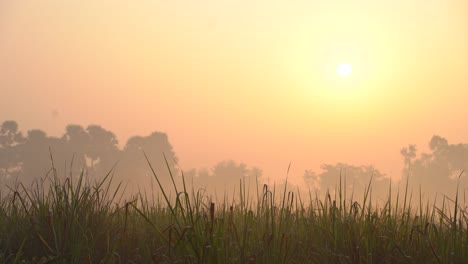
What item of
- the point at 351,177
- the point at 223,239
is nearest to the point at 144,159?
the point at 351,177

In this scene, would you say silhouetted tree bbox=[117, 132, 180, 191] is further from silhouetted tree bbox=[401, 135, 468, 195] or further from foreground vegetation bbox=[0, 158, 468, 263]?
foreground vegetation bbox=[0, 158, 468, 263]

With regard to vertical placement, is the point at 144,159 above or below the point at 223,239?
above

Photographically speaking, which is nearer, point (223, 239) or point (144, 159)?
point (223, 239)

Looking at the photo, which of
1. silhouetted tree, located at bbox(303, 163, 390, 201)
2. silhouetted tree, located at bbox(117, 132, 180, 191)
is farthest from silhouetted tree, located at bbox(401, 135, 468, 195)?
silhouetted tree, located at bbox(117, 132, 180, 191)

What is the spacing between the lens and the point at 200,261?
12.6ft

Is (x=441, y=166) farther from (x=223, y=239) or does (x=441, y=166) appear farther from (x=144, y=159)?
(x=223, y=239)

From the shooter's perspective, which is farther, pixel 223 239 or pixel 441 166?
pixel 441 166

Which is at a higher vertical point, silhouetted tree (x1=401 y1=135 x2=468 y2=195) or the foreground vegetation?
silhouetted tree (x1=401 y1=135 x2=468 y2=195)

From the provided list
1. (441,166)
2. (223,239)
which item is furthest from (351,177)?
(223,239)

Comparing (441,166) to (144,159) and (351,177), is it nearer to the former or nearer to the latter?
(351,177)

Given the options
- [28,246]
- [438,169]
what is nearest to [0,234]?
[28,246]

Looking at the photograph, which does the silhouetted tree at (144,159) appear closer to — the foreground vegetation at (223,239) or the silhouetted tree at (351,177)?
the silhouetted tree at (351,177)

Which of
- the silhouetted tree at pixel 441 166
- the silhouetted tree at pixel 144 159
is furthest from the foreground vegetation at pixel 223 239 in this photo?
the silhouetted tree at pixel 441 166

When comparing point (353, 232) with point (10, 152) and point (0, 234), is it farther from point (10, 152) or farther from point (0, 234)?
point (10, 152)
